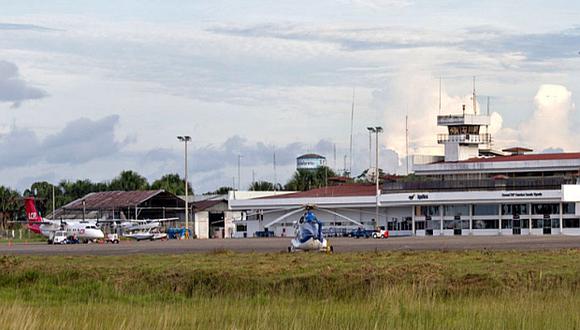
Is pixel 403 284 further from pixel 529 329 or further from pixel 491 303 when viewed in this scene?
pixel 529 329

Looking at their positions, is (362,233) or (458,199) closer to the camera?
(362,233)

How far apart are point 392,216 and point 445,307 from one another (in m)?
108

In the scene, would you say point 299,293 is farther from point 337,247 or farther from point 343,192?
point 343,192

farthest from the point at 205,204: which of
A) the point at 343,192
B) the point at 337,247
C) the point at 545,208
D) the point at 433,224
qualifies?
the point at 337,247

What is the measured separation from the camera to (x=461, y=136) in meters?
145

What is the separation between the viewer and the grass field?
22.1 m

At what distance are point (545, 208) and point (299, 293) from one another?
93.9m

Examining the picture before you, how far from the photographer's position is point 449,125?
14638 cm

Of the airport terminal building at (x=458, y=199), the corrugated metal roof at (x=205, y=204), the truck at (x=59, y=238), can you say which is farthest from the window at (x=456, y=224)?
the truck at (x=59, y=238)

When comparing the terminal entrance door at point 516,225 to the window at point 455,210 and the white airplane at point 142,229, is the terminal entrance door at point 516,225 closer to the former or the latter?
the window at point 455,210

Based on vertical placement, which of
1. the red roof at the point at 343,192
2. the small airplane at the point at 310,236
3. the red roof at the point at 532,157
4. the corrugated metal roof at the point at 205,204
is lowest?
the small airplane at the point at 310,236

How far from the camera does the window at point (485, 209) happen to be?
124 m

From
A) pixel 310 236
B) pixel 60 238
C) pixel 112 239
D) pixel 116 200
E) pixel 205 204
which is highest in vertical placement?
pixel 116 200

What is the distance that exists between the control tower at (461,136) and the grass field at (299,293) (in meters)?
98.0
